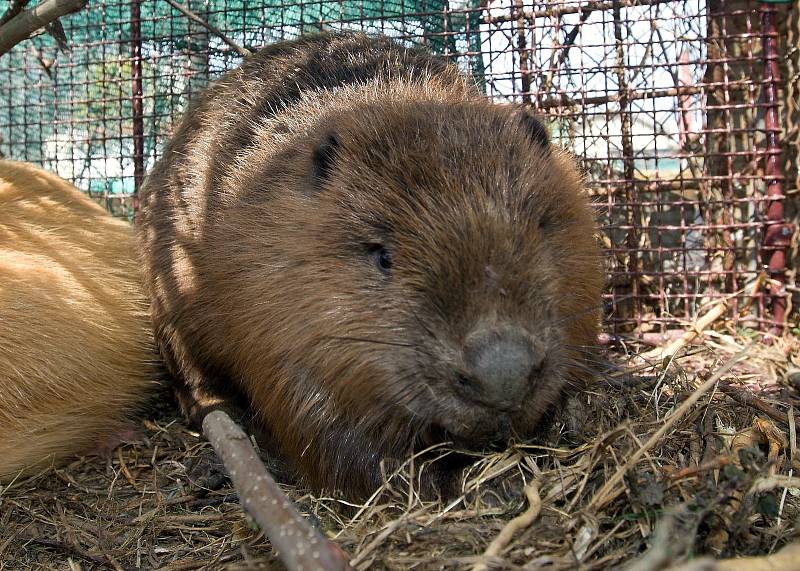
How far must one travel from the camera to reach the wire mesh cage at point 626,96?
5344mm

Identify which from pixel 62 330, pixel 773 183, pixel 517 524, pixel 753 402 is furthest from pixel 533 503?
pixel 773 183

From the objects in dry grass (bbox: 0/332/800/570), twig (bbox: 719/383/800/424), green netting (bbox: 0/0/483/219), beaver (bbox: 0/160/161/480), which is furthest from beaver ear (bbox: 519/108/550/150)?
beaver (bbox: 0/160/161/480)

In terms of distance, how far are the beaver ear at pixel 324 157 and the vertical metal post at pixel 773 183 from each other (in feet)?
11.7

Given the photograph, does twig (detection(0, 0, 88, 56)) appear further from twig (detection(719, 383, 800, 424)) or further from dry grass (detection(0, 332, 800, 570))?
twig (detection(719, 383, 800, 424))

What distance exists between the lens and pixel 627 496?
7.78 ft

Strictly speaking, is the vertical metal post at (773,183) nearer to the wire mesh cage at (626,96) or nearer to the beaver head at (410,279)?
the wire mesh cage at (626,96)

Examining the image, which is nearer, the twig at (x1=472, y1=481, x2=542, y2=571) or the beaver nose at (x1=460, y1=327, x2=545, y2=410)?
the twig at (x1=472, y1=481, x2=542, y2=571)

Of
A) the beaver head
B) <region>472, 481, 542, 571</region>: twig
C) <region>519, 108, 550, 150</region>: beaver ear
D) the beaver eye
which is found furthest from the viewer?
<region>519, 108, 550, 150</region>: beaver ear

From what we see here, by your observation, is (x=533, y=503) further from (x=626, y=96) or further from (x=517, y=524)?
(x=626, y=96)

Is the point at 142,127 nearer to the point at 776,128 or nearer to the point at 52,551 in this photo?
the point at 52,551

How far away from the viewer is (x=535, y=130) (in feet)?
10.8

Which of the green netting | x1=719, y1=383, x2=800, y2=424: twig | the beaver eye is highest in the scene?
the green netting

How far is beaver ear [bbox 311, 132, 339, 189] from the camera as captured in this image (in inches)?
121

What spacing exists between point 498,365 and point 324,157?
4.31 feet
